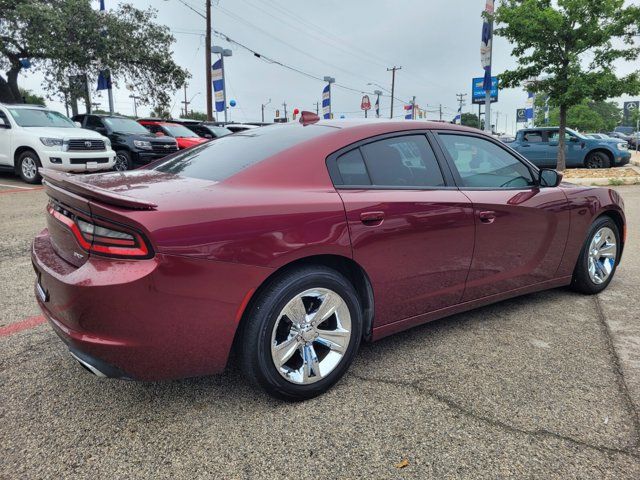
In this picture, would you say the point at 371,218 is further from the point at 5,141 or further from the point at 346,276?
the point at 5,141

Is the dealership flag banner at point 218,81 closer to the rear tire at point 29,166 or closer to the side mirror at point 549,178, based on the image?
the rear tire at point 29,166

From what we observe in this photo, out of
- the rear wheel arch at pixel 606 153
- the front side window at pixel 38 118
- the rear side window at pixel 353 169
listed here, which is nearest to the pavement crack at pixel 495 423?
the rear side window at pixel 353 169

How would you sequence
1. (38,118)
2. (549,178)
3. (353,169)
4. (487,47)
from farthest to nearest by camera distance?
(487,47)
(38,118)
(549,178)
(353,169)

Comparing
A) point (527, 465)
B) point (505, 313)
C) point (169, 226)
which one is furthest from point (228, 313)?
point (505, 313)

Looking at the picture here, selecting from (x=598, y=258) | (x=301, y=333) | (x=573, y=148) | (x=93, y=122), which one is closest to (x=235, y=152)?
(x=301, y=333)

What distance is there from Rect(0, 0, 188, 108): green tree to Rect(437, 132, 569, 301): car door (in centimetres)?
2082

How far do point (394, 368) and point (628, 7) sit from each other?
16.3 metres

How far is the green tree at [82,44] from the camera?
19.3m

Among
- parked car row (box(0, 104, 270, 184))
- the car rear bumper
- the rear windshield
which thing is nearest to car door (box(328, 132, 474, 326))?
the rear windshield

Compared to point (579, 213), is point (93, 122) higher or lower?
higher

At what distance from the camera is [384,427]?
225cm

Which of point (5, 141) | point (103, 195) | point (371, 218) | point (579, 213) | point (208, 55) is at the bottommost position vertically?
point (579, 213)

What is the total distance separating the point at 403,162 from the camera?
291 centimetres

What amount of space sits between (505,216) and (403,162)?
849 mm
